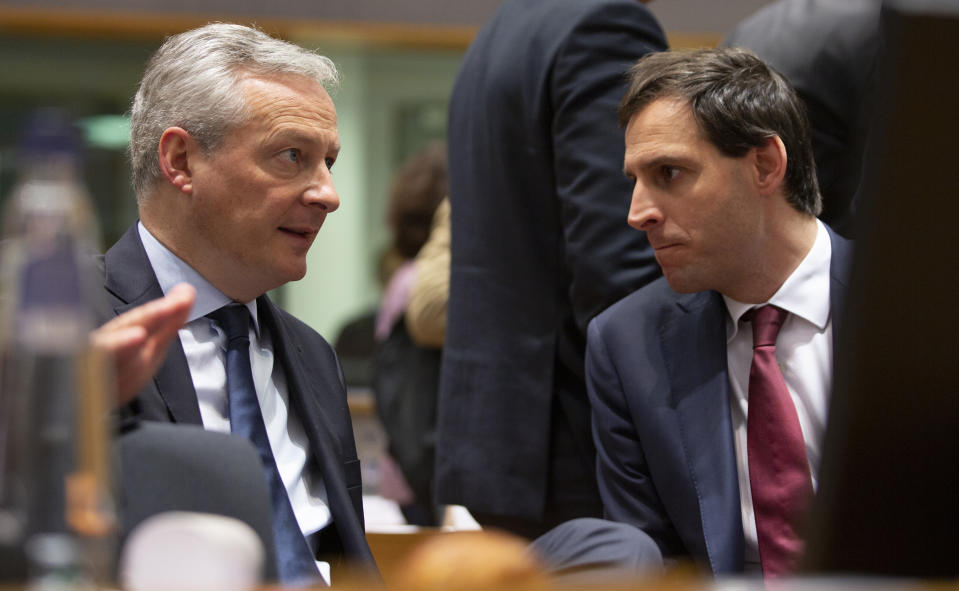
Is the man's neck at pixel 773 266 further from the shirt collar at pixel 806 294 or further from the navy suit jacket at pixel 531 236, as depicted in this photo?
the navy suit jacket at pixel 531 236

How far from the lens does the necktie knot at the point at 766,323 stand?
76.2 inches

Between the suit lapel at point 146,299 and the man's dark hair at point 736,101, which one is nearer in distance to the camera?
the suit lapel at point 146,299

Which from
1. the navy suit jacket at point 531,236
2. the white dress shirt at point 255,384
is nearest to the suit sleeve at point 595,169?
the navy suit jacket at point 531,236

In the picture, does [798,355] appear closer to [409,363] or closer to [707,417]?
[707,417]

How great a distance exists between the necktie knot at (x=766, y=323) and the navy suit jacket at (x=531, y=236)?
339mm

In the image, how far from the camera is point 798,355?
193 cm

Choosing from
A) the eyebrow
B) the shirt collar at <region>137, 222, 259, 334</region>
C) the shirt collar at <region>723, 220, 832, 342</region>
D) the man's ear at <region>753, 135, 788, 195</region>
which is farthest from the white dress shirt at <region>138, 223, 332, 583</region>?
the man's ear at <region>753, 135, 788, 195</region>

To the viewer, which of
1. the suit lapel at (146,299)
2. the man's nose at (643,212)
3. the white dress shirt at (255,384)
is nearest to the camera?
the suit lapel at (146,299)

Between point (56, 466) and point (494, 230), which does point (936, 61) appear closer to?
point (56, 466)

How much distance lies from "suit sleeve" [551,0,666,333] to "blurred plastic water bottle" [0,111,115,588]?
146 centimetres

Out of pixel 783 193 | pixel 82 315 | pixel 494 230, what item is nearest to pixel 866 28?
pixel 783 193

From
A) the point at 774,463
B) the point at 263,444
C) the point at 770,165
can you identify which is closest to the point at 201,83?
the point at 263,444

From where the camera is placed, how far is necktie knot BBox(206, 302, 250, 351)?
6.05 ft

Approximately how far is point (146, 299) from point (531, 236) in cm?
84
